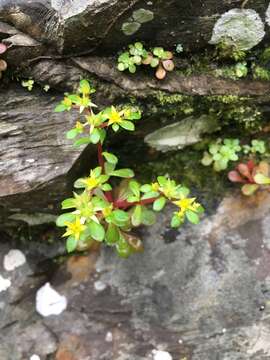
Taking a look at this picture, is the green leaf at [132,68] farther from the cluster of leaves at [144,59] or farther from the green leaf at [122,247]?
the green leaf at [122,247]

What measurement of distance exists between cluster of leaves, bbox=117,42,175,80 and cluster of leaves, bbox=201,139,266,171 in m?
0.74

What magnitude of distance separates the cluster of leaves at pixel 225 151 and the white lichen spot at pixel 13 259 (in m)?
1.56

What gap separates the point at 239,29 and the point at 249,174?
1.01 meters

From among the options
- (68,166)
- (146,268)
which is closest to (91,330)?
(146,268)

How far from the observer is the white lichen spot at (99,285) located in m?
3.12

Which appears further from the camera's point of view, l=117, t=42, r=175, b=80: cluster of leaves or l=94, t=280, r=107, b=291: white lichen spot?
l=94, t=280, r=107, b=291: white lichen spot

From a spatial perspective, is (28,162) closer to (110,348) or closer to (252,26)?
(110,348)

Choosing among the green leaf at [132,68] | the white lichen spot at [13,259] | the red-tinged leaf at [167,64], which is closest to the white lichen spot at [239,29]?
the red-tinged leaf at [167,64]

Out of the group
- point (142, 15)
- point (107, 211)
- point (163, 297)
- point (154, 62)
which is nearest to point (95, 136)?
point (107, 211)

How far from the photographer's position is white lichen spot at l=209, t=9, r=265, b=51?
2.48m

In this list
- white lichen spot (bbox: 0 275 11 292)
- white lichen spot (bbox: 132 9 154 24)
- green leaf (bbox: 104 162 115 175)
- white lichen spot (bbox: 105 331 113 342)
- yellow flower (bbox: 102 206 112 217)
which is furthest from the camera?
white lichen spot (bbox: 0 275 11 292)

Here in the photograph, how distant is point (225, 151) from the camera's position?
9.91 feet

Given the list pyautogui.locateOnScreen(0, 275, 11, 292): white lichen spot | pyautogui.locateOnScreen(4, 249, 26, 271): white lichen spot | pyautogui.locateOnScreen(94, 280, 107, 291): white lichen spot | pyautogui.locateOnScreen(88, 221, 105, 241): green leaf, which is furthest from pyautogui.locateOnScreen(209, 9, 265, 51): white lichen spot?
pyautogui.locateOnScreen(0, 275, 11, 292): white lichen spot

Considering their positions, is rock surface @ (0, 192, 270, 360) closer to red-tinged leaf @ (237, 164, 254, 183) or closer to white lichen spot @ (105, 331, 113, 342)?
white lichen spot @ (105, 331, 113, 342)
